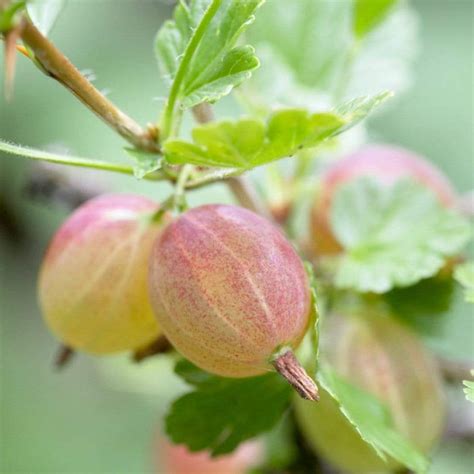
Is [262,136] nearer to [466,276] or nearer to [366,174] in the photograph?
[466,276]

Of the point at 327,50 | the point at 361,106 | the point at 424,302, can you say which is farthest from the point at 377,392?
the point at 327,50

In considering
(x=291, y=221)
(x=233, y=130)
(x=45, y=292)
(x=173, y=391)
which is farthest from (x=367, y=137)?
(x=233, y=130)

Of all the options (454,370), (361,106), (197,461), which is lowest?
(197,461)

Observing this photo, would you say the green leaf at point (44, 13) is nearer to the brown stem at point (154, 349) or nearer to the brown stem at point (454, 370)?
the brown stem at point (154, 349)

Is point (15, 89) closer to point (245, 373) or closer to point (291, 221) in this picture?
point (291, 221)

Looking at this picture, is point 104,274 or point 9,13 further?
point 104,274

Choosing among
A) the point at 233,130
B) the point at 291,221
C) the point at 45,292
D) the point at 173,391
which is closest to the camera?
the point at 233,130

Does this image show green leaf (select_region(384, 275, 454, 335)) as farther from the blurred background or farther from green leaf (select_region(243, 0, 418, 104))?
the blurred background

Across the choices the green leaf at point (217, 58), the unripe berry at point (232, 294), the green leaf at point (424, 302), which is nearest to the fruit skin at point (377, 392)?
the green leaf at point (424, 302)
